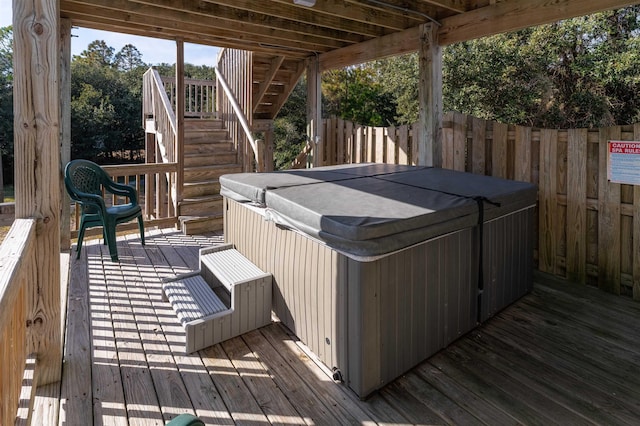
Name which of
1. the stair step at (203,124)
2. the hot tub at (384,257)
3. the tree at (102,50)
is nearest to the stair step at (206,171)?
the stair step at (203,124)

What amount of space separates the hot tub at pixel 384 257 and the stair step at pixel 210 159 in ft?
10.7

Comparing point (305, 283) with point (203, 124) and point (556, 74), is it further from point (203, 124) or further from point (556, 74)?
point (556, 74)

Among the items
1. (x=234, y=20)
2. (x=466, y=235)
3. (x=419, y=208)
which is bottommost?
(x=466, y=235)

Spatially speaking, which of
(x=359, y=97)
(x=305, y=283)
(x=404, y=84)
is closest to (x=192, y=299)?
(x=305, y=283)

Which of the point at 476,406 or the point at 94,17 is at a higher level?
the point at 94,17

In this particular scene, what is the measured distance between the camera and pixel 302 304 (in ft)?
8.72

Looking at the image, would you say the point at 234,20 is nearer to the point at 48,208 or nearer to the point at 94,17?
the point at 94,17

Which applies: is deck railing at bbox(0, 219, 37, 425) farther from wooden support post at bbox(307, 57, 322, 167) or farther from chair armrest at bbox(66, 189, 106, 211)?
wooden support post at bbox(307, 57, 322, 167)

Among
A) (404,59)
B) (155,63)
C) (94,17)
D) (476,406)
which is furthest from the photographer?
(155,63)

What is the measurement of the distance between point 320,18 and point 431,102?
158cm

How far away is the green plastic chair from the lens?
428 centimetres

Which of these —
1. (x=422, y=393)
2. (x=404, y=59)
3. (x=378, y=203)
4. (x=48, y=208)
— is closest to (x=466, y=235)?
(x=378, y=203)

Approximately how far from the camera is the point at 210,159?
21.9ft

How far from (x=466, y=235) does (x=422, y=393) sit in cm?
102
